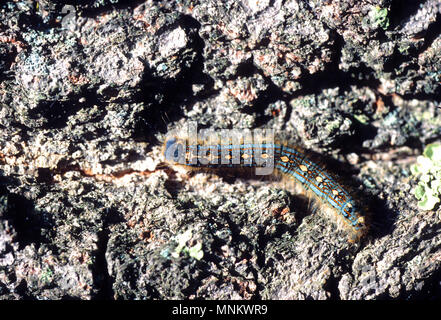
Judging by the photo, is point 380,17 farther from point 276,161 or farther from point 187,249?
point 187,249

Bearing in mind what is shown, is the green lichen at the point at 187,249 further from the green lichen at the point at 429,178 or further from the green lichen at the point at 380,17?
the green lichen at the point at 380,17

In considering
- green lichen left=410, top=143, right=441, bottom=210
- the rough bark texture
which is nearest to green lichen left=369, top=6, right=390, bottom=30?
the rough bark texture

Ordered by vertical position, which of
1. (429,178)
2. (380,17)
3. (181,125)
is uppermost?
(380,17)

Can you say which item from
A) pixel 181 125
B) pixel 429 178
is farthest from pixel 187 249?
pixel 429 178

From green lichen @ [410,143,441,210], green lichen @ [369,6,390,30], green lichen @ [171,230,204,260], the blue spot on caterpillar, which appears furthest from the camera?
the blue spot on caterpillar

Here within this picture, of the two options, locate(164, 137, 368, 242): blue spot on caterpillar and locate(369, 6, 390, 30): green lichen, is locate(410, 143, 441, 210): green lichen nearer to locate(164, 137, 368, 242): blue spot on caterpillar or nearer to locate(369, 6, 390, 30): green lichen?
locate(164, 137, 368, 242): blue spot on caterpillar

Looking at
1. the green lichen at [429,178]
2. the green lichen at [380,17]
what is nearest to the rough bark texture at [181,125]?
the green lichen at [380,17]

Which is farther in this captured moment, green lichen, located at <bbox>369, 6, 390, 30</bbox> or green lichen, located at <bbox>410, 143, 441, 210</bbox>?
green lichen, located at <bbox>410, 143, 441, 210</bbox>
